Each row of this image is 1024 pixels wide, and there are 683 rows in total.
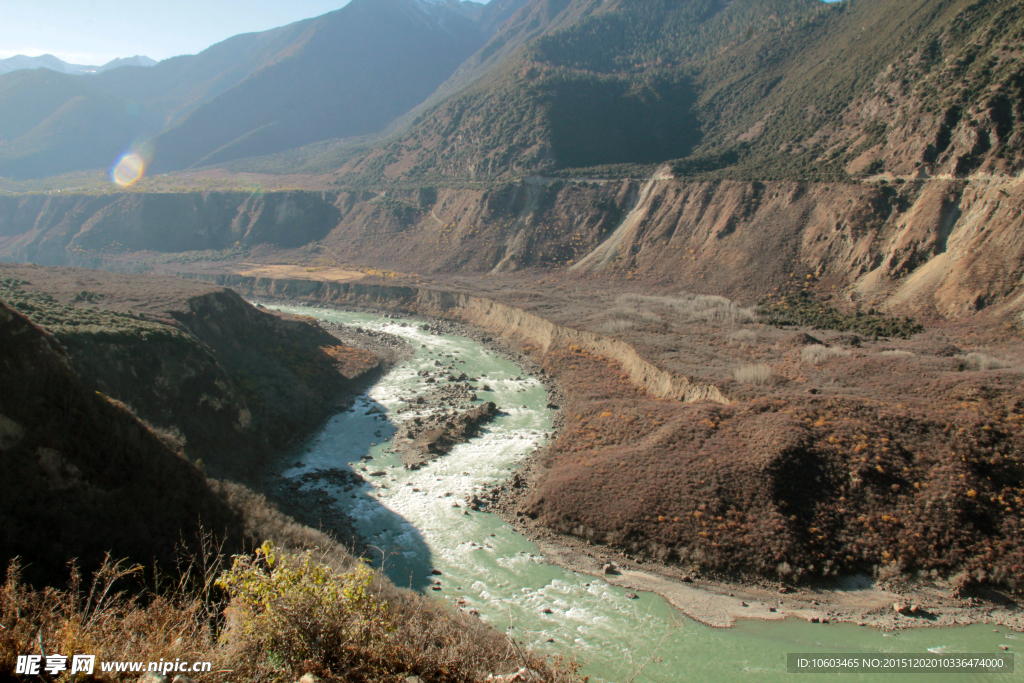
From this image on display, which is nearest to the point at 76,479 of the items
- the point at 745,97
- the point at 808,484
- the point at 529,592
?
the point at 529,592

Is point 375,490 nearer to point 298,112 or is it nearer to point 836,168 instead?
point 836,168

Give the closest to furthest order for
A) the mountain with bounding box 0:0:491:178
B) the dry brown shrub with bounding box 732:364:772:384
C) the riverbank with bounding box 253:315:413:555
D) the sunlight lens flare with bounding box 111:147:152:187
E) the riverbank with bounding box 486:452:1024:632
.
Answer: the riverbank with bounding box 486:452:1024:632
the riverbank with bounding box 253:315:413:555
the dry brown shrub with bounding box 732:364:772:384
the sunlight lens flare with bounding box 111:147:152:187
the mountain with bounding box 0:0:491:178

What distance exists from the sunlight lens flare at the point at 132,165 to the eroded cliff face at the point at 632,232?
47.4 m

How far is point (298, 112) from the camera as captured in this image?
184 m

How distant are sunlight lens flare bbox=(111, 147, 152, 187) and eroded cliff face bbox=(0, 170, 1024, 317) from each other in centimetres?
4737

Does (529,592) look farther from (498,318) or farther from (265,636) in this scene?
(498,318)

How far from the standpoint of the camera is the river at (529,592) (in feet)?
53.6

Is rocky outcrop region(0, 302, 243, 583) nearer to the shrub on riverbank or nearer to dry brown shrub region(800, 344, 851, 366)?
the shrub on riverbank

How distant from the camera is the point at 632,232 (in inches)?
2667

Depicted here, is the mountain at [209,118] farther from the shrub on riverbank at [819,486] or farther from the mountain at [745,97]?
the shrub on riverbank at [819,486]

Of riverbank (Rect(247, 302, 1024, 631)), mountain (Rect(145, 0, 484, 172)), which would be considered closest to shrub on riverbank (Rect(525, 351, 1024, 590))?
riverbank (Rect(247, 302, 1024, 631))

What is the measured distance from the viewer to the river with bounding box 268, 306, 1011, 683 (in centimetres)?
1634

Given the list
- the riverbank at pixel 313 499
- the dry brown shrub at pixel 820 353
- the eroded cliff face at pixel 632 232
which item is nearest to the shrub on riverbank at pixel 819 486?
the dry brown shrub at pixel 820 353

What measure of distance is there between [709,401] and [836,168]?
1692 inches
